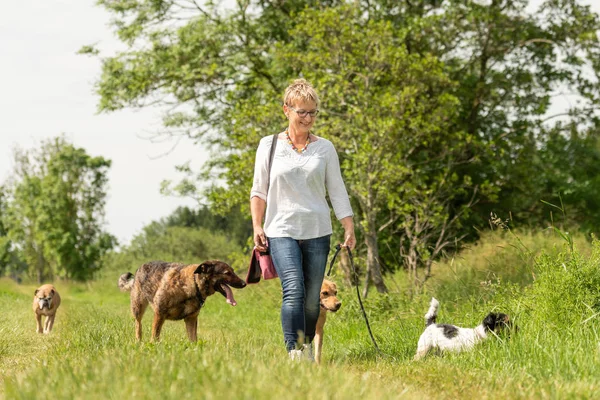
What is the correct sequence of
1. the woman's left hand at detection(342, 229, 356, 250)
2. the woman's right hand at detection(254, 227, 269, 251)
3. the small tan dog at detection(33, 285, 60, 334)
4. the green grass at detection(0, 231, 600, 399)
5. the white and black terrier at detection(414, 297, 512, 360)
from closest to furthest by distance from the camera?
the green grass at detection(0, 231, 600, 399), the woman's right hand at detection(254, 227, 269, 251), the woman's left hand at detection(342, 229, 356, 250), the white and black terrier at detection(414, 297, 512, 360), the small tan dog at detection(33, 285, 60, 334)

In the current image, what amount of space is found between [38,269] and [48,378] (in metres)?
47.2

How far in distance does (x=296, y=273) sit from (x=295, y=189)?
713mm

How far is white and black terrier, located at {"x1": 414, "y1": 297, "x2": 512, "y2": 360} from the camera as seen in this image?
6887mm

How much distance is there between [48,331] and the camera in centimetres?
1098

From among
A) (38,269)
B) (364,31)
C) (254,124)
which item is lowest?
(38,269)

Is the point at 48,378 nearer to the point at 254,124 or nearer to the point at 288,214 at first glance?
the point at 288,214

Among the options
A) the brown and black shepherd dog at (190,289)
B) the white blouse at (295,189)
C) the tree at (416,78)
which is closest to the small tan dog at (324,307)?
the brown and black shepherd dog at (190,289)

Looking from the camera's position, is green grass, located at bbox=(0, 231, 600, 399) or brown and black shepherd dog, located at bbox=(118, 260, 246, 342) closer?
green grass, located at bbox=(0, 231, 600, 399)

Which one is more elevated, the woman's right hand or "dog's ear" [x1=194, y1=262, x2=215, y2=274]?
the woman's right hand

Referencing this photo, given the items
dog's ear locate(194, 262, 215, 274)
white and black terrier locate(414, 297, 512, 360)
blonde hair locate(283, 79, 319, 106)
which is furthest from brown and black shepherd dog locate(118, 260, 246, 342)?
blonde hair locate(283, 79, 319, 106)

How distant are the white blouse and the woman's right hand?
0.06 meters

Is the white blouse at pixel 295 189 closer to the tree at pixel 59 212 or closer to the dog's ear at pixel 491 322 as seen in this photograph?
the dog's ear at pixel 491 322

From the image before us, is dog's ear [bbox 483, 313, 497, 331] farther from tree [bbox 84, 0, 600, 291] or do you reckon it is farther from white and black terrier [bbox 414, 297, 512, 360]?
tree [bbox 84, 0, 600, 291]

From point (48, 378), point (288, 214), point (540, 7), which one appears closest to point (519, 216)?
point (540, 7)
